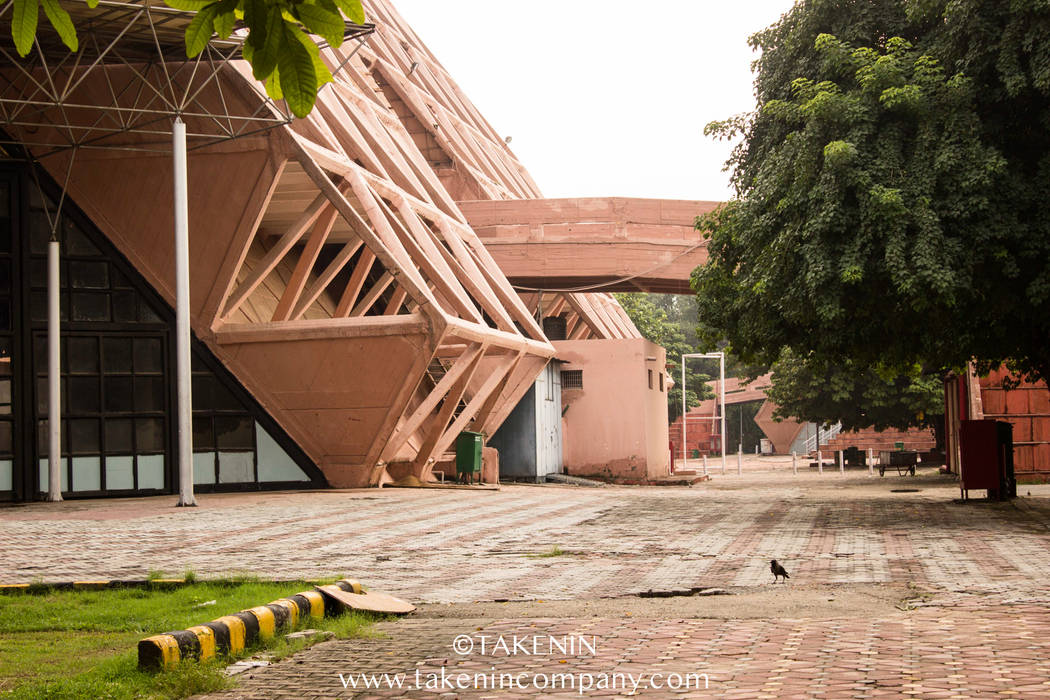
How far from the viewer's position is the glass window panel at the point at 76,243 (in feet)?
72.6

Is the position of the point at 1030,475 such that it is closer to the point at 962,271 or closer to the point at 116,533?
the point at 962,271

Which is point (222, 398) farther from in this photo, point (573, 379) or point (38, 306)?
point (573, 379)

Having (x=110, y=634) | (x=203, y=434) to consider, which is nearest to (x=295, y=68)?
(x=110, y=634)

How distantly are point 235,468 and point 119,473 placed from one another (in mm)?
2165

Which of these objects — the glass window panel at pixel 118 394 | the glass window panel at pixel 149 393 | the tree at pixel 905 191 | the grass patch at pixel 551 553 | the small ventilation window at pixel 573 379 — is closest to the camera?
the grass patch at pixel 551 553

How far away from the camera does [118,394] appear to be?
875 inches

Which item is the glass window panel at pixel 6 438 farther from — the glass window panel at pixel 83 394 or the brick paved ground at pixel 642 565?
the brick paved ground at pixel 642 565

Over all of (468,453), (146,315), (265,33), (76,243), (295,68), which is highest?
(76,243)

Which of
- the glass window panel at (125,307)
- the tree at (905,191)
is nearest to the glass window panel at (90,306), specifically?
the glass window panel at (125,307)

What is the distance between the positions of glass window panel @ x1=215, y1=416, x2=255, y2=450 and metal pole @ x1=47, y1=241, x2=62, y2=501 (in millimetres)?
3019

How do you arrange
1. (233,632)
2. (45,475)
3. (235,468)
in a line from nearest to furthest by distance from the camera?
(233,632), (45,475), (235,468)

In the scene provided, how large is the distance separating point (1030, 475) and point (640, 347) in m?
10.8

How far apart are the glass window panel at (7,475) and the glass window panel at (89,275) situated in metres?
3.51

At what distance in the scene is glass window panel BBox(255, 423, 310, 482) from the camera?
74.7 feet
